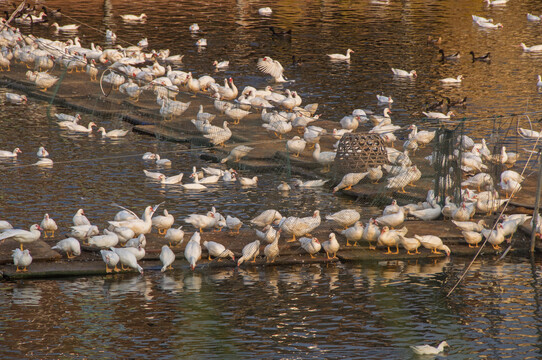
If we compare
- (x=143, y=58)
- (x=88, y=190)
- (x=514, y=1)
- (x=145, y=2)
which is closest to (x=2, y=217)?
(x=88, y=190)

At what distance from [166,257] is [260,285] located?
1469mm

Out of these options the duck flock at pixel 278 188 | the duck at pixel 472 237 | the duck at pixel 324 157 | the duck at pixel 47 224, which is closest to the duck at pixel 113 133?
the duck flock at pixel 278 188

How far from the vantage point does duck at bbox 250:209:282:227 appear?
14219 millimetres

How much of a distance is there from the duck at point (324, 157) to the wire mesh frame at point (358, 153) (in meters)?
0.52

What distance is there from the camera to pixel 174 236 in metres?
13.2

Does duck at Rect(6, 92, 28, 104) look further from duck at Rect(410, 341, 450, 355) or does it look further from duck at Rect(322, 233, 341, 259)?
duck at Rect(410, 341, 450, 355)

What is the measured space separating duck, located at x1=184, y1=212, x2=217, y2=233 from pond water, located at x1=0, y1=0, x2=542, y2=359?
1.44 metres

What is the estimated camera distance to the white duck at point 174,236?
13.2 m

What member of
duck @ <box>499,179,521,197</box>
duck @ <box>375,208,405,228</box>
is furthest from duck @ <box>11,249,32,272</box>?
duck @ <box>499,179,521,197</box>

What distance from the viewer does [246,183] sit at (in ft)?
57.6

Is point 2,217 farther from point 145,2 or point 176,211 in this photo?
point 145,2

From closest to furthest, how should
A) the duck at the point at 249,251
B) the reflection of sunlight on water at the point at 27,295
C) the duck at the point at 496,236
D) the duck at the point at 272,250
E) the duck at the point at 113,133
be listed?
the reflection of sunlight on water at the point at 27,295 → the duck at the point at 249,251 → the duck at the point at 272,250 → the duck at the point at 496,236 → the duck at the point at 113,133

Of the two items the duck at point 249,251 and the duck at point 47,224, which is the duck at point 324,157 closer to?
the duck at point 249,251

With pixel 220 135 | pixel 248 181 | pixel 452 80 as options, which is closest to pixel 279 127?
pixel 220 135
